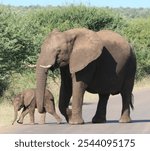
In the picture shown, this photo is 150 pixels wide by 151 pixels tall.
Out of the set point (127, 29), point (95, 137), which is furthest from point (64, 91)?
point (127, 29)

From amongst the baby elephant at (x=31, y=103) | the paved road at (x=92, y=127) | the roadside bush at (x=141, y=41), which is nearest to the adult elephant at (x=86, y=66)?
the baby elephant at (x=31, y=103)

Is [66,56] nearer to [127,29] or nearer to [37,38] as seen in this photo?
[37,38]

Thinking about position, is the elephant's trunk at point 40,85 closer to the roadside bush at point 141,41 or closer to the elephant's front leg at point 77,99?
the elephant's front leg at point 77,99

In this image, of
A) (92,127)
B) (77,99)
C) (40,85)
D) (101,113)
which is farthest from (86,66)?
(101,113)

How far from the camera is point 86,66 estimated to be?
1712 cm

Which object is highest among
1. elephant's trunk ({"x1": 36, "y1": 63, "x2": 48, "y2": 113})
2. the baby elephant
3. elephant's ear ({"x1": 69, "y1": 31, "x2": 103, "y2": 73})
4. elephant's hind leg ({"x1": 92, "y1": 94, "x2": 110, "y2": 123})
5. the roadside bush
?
elephant's ear ({"x1": 69, "y1": 31, "x2": 103, "y2": 73})

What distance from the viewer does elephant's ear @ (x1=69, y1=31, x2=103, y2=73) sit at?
1697cm

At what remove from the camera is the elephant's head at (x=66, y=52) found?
16.6 metres

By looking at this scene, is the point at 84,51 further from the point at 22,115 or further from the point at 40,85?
the point at 22,115

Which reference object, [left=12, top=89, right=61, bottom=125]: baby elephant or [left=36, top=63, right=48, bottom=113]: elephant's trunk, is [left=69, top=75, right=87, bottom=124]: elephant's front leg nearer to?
[left=12, top=89, right=61, bottom=125]: baby elephant

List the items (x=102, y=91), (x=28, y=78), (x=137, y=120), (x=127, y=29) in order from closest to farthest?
(x=102, y=91) → (x=137, y=120) → (x=28, y=78) → (x=127, y=29)

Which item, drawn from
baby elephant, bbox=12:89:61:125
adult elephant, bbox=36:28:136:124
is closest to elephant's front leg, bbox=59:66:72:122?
adult elephant, bbox=36:28:136:124

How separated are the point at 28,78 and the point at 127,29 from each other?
63.5ft

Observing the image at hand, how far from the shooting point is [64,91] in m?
17.5
